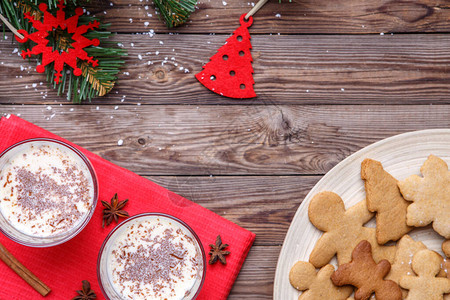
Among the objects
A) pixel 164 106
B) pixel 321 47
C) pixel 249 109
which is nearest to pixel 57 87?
pixel 164 106

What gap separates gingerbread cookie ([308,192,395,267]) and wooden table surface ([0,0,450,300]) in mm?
99

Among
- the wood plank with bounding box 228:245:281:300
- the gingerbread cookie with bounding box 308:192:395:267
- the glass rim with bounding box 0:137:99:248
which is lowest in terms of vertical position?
the wood plank with bounding box 228:245:281:300

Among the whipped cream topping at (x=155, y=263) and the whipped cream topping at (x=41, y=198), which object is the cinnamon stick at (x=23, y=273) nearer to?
the whipped cream topping at (x=41, y=198)

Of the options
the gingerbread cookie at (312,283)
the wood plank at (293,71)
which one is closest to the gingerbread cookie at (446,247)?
the gingerbread cookie at (312,283)

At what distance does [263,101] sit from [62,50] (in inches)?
26.6

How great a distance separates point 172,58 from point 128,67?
0.15 meters

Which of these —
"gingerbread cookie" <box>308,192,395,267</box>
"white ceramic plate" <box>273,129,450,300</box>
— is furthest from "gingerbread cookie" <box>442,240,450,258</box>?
"gingerbread cookie" <box>308,192,395,267</box>

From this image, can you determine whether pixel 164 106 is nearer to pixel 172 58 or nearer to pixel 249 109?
pixel 172 58

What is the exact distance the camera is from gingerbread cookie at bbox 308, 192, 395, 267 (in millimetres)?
1284

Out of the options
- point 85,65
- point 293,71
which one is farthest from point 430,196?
point 85,65

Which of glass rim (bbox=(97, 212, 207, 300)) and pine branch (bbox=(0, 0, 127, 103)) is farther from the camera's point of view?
pine branch (bbox=(0, 0, 127, 103))

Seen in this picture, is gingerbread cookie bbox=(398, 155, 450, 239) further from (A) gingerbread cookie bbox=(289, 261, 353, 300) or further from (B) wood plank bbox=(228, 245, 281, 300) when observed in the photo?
(B) wood plank bbox=(228, 245, 281, 300)

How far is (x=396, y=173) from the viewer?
1335 mm

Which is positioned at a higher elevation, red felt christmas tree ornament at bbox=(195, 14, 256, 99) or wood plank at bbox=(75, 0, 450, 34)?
wood plank at bbox=(75, 0, 450, 34)
